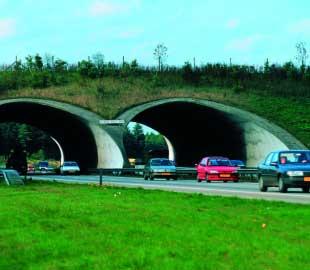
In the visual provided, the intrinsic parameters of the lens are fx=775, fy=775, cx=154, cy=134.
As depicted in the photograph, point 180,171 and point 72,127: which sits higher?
point 72,127

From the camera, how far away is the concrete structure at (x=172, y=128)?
205 feet

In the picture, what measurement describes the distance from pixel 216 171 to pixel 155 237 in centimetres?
3460

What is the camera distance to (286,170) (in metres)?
26.9

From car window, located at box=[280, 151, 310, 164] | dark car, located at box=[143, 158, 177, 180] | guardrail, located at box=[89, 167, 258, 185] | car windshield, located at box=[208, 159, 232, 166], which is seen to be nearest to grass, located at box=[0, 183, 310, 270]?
car window, located at box=[280, 151, 310, 164]

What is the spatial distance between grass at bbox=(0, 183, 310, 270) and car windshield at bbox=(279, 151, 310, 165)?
10714mm

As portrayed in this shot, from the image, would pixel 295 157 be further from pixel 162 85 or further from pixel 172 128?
pixel 172 128

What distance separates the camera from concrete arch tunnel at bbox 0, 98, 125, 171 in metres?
62.9

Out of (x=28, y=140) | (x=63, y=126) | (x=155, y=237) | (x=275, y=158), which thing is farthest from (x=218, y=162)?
(x=28, y=140)

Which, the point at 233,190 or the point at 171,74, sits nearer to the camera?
the point at 233,190

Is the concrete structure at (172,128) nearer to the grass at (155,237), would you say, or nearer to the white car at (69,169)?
the white car at (69,169)

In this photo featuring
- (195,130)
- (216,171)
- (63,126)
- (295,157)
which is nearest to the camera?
(295,157)

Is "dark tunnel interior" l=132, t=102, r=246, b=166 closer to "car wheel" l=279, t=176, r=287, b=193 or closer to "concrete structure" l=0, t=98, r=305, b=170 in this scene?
"concrete structure" l=0, t=98, r=305, b=170

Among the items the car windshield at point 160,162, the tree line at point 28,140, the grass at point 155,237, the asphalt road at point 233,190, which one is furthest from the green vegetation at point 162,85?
the tree line at point 28,140

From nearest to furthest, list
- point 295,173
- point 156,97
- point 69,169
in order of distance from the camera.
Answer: point 295,173
point 156,97
point 69,169
